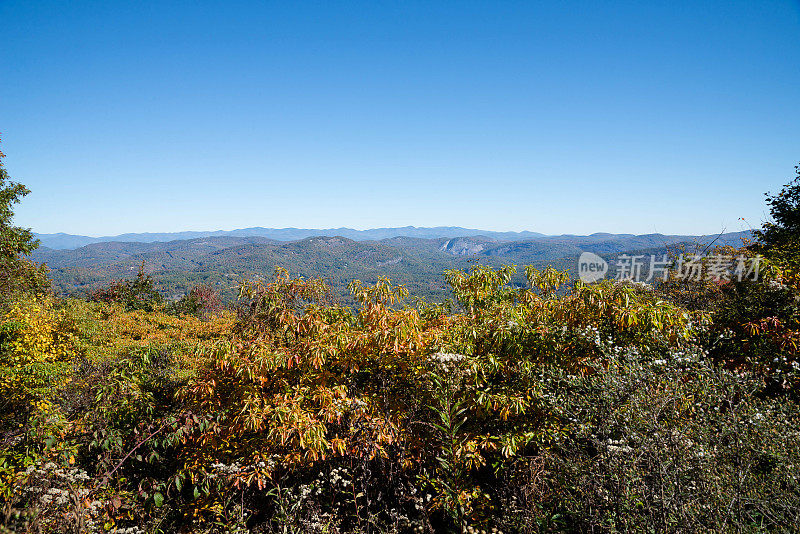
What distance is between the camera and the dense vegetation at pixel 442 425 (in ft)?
9.13

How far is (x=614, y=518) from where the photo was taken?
2699 mm

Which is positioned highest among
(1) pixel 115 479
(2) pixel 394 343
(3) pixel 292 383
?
(2) pixel 394 343

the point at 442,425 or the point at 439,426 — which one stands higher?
the point at 439,426

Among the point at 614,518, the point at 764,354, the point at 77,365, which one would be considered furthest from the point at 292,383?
the point at 77,365

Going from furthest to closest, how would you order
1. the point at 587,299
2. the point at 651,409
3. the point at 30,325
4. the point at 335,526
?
the point at 30,325 < the point at 587,299 < the point at 335,526 < the point at 651,409

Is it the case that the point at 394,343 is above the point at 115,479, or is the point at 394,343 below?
above

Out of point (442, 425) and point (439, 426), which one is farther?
point (442, 425)

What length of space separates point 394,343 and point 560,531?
2007 millimetres

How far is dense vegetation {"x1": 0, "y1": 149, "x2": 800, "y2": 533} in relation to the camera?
2.78 meters

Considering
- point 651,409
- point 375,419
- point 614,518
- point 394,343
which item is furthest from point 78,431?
point 651,409

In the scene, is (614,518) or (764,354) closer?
(614,518)

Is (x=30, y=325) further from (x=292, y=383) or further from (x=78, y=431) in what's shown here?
(x=292, y=383)

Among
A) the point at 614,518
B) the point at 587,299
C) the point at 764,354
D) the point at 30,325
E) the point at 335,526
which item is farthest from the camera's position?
the point at 30,325

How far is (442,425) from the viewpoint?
390 cm
